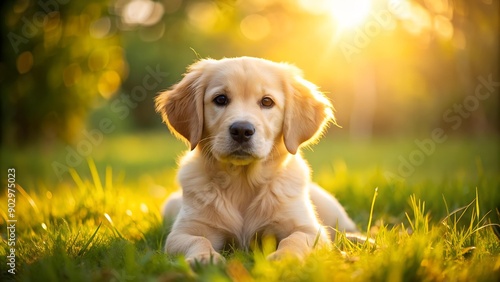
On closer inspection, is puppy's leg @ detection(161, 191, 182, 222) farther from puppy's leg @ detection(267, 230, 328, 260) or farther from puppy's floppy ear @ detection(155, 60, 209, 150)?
puppy's leg @ detection(267, 230, 328, 260)

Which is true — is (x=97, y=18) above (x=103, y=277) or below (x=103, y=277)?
above

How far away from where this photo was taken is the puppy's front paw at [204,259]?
266cm

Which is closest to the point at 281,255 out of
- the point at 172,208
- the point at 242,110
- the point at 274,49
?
the point at 242,110

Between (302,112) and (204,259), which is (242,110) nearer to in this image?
(302,112)

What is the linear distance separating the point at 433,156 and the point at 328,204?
949cm

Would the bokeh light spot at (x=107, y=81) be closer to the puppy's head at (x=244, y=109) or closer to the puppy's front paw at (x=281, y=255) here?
the puppy's head at (x=244, y=109)

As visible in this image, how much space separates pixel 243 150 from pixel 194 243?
0.65 metres

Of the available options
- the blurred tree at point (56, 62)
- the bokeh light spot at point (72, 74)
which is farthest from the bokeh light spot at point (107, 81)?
the bokeh light spot at point (72, 74)

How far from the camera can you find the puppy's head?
329 cm

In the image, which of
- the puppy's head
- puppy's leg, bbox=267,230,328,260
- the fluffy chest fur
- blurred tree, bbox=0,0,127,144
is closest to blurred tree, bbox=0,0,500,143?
blurred tree, bbox=0,0,127,144

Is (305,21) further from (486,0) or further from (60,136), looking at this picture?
(486,0)

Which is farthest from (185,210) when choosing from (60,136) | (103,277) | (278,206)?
(60,136)

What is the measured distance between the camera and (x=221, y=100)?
3527mm

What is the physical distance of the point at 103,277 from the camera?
2.48 meters
